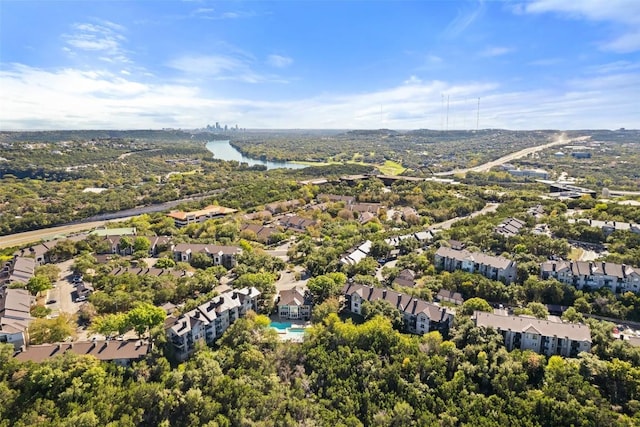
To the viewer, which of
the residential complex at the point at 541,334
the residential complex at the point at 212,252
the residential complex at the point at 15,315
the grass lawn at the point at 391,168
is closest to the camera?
the residential complex at the point at 15,315

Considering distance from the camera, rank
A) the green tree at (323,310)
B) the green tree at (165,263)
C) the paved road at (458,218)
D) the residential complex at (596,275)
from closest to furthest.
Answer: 1. the green tree at (323,310)
2. the residential complex at (596,275)
3. the green tree at (165,263)
4. the paved road at (458,218)

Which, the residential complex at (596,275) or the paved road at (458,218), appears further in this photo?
the paved road at (458,218)

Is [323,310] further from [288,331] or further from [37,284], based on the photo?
[37,284]

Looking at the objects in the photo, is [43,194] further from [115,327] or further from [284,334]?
[284,334]

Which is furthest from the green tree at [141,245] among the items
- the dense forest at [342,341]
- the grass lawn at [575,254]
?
the grass lawn at [575,254]

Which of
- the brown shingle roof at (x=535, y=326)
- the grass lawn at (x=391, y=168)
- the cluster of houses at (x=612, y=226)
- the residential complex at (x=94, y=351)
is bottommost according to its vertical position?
the residential complex at (x=94, y=351)

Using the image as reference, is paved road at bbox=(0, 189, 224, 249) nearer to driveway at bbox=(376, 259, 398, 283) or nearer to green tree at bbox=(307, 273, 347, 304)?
green tree at bbox=(307, 273, 347, 304)

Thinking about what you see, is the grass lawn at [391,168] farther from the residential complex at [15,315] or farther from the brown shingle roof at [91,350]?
the brown shingle roof at [91,350]
